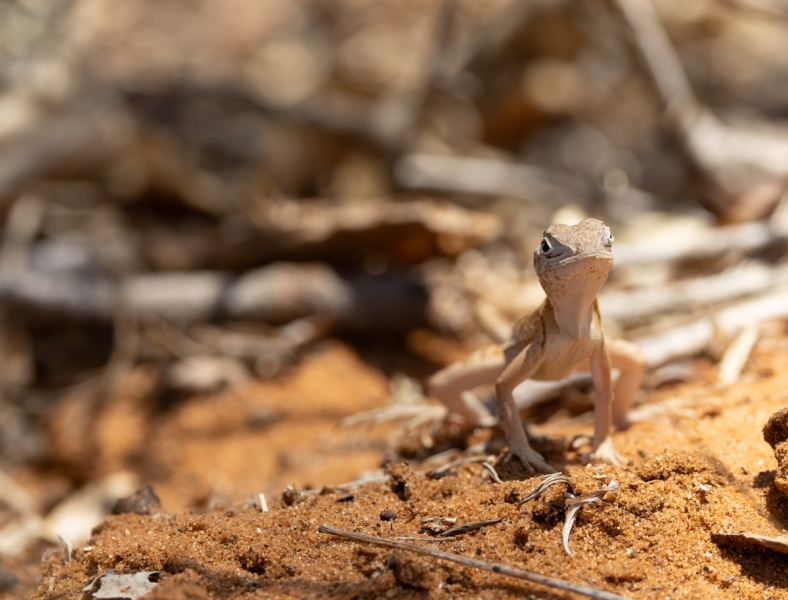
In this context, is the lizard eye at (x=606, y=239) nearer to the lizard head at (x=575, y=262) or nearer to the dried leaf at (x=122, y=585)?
the lizard head at (x=575, y=262)

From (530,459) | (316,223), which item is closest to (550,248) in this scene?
(530,459)

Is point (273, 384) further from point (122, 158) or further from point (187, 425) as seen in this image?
point (122, 158)

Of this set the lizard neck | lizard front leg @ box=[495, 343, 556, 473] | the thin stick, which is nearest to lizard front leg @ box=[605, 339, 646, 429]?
the lizard neck

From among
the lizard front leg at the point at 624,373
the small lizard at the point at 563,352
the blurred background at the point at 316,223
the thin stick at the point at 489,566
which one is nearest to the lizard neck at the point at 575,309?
the small lizard at the point at 563,352

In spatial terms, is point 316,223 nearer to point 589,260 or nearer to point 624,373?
point 624,373

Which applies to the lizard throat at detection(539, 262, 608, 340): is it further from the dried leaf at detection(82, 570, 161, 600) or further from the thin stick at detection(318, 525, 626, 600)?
the dried leaf at detection(82, 570, 161, 600)

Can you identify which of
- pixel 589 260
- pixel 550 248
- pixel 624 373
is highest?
pixel 550 248

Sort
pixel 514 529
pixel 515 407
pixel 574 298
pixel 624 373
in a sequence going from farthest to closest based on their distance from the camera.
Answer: pixel 624 373 < pixel 515 407 < pixel 574 298 < pixel 514 529
